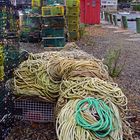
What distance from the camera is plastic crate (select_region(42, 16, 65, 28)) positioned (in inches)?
509

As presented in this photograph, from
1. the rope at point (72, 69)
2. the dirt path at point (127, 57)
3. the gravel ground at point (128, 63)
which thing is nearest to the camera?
the rope at point (72, 69)

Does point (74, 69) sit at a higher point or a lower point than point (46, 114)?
higher

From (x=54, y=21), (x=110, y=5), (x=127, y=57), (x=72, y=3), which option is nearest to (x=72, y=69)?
(x=127, y=57)

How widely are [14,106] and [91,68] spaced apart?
1.12m

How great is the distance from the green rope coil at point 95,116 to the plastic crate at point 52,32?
28.7 feet

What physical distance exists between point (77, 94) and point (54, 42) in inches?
342

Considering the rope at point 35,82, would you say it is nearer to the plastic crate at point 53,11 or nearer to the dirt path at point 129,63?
the dirt path at point 129,63

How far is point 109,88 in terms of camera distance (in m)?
4.89

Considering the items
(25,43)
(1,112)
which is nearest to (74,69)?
(1,112)

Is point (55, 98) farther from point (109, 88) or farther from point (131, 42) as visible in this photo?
point (131, 42)

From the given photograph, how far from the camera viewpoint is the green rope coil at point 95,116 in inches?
161

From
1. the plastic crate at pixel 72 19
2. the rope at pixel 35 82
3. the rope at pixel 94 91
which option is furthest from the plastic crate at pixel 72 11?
the rope at pixel 94 91

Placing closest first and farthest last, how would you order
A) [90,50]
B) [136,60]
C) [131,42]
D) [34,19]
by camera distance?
[136,60] < [90,50] < [34,19] < [131,42]

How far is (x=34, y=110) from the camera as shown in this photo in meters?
5.68
